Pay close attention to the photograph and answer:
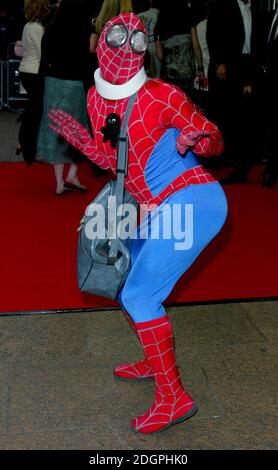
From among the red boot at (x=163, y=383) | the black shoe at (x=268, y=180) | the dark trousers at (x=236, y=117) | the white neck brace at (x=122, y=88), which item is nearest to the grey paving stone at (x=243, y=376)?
the red boot at (x=163, y=383)

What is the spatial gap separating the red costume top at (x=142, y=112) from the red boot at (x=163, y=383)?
0.53m

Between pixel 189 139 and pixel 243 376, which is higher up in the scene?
pixel 189 139

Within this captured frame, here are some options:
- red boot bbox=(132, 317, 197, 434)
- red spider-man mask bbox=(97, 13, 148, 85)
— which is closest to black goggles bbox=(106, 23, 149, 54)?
red spider-man mask bbox=(97, 13, 148, 85)

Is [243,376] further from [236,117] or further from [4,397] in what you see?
[236,117]

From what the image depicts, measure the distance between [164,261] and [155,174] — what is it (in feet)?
1.17

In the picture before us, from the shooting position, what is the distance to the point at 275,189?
7.48 m

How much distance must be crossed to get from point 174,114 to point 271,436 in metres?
1.39

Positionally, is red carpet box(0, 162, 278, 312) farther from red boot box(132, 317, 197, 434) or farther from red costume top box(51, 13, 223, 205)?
red costume top box(51, 13, 223, 205)

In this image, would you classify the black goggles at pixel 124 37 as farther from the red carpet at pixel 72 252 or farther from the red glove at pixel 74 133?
the red carpet at pixel 72 252

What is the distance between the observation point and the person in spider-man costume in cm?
304

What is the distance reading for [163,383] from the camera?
328 cm

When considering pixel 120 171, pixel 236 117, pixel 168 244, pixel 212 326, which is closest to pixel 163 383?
pixel 168 244

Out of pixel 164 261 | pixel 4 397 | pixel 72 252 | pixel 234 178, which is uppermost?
pixel 164 261

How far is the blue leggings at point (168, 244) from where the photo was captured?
314 cm
